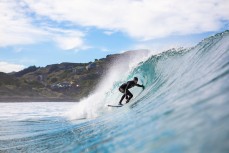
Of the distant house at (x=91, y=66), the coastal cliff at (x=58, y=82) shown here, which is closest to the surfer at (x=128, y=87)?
the coastal cliff at (x=58, y=82)

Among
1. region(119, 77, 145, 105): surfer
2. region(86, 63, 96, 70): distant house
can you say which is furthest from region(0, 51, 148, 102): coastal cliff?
region(119, 77, 145, 105): surfer

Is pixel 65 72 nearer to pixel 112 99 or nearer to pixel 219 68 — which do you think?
pixel 112 99

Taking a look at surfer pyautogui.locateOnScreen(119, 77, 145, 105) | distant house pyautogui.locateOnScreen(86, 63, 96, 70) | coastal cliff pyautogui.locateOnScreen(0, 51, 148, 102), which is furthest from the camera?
distant house pyautogui.locateOnScreen(86, 63, 96, 70)

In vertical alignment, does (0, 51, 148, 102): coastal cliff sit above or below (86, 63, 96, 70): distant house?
below

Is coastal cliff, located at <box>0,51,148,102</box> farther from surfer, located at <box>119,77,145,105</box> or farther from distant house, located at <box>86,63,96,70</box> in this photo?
surfer, located at <box>119,77,145,105</box>

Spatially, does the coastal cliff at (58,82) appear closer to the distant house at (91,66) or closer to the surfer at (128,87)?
the distant house at (91,66)

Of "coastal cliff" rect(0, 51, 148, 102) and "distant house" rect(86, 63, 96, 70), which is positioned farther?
"distant house" rect(86, 63, 96, 70)

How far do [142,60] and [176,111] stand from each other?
613 inches

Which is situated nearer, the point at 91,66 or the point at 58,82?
the point at 58,82

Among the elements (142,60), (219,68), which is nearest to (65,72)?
(142,60)

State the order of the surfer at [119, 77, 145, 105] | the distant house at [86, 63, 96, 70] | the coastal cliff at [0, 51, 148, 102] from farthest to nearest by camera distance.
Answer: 1. the distant house at [86, 63, 96, 70]
2. the coastal cliff at [0, 51, 148, 102]
3. the surfer at [119, 77, 145, 105]

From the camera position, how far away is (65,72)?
18250cm

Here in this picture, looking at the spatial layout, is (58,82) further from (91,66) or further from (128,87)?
(128,87)

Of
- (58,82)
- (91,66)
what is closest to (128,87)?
(58,82)
